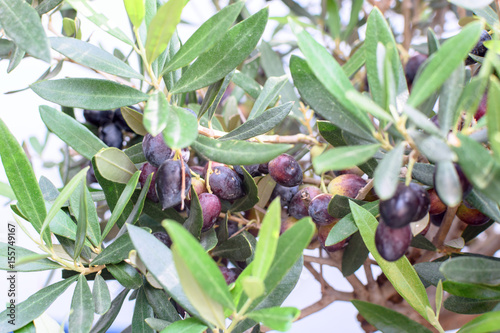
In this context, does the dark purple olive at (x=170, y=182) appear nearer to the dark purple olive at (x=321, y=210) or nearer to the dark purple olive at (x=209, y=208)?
the dark purple olive at (x=209, y=208)

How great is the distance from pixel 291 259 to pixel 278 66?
23.9 inches

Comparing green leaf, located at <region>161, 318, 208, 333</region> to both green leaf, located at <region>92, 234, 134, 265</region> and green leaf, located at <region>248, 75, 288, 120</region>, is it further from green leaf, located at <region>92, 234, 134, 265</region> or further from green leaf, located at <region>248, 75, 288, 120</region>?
green leaf, located at <region>248, 75, 288, 120</region>

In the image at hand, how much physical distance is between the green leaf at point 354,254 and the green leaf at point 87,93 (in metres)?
0.39

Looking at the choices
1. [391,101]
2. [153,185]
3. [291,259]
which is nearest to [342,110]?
[391,101]

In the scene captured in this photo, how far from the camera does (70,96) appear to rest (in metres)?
0.49

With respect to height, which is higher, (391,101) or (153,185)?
(391,101)

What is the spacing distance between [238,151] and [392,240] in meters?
0.18

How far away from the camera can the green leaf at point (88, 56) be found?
1.55 feet

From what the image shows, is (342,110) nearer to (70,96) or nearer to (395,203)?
(395,203)

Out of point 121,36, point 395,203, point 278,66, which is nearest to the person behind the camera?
point 395,203

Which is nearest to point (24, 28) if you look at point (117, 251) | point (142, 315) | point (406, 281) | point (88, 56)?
point (88, 56)

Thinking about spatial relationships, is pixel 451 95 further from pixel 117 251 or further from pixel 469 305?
pixel 117 251

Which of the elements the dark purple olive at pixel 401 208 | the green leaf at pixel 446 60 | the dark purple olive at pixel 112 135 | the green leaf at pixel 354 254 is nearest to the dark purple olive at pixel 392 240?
the dark purple olive at pixel 401 208

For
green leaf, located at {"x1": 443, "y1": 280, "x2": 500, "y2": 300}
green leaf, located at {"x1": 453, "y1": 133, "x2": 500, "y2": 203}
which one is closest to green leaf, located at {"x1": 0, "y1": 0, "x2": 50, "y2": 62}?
green leaf, located at {"x1": 453, "y1": 133, "x2": 500, "y2": 203}
